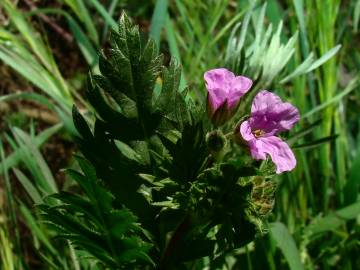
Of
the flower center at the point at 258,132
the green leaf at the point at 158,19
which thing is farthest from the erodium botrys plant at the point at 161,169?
the green leaf at the point at 158,19

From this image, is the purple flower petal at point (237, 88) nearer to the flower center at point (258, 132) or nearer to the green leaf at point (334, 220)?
the flower center at point (258, 132)

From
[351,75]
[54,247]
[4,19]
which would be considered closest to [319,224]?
[54,247]

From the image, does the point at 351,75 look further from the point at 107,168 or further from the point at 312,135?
the point at 107,168

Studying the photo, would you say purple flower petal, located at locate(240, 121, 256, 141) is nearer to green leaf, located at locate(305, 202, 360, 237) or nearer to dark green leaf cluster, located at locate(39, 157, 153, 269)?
dark green leaf cluster, located at locate(39, 157, 153, 269)

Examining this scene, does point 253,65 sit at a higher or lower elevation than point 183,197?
higher

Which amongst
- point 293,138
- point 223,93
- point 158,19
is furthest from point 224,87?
point 158,19

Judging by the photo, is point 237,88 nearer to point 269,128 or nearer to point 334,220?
point 269,128

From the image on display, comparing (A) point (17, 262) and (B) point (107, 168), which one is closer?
(B) point (107, 168)
